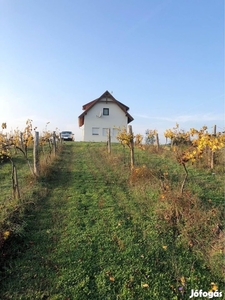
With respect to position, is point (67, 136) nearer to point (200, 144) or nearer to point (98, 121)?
point (98, 121)

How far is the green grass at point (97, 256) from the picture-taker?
151 inches

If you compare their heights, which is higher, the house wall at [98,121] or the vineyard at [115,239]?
the house wall at [98,121]

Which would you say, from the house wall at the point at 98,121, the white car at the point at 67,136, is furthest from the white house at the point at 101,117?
the white car at the point at 67,136

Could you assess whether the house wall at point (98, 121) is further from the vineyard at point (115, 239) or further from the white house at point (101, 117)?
the vineyard at point (115, 239)

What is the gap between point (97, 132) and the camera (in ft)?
107

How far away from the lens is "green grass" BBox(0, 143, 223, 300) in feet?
12.6

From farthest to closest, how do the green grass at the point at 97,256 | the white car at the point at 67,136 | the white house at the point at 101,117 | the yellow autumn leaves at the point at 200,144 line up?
1. the white car at the point at 67,136
2. the white house at the point at 101,117
3. the yellow autumn leaves at the point at 200,144
4. the green grass at the point at 97,256

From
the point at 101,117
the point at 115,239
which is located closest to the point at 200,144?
the point at 115,239

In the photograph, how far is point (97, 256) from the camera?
457 centimetres

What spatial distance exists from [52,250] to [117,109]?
2920 centimetres

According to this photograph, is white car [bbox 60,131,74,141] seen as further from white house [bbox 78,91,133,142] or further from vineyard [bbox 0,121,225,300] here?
vineyard [bbox 0,121,225,300]

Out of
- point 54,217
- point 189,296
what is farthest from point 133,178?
point 189,296

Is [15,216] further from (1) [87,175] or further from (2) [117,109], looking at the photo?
(2) [117,109]

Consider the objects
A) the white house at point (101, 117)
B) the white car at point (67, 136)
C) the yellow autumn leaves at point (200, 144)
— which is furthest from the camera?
the white car at point (67, 136)
